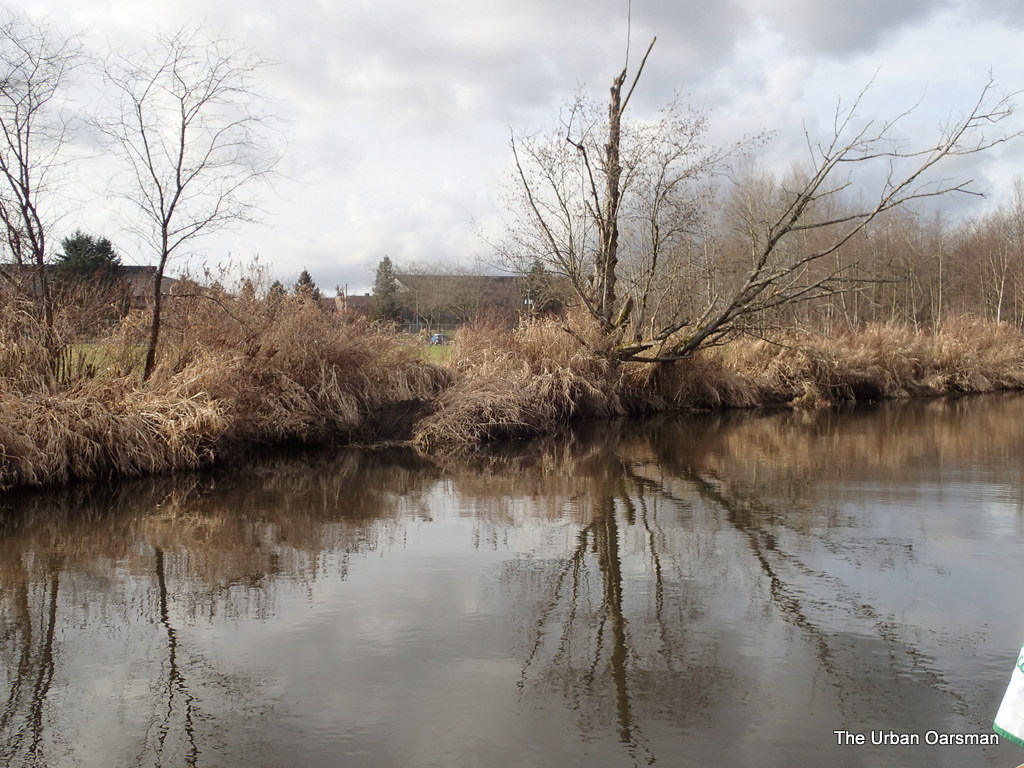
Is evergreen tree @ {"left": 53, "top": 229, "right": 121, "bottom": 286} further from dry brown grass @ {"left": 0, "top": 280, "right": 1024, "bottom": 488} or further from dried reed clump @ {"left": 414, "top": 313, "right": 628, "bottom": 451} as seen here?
dried reed clump @ {"left": 414, "top": 313, "right": 628, "bottom": 451}

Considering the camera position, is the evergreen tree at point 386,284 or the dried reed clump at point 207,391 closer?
the dried reed clump at point 207,391

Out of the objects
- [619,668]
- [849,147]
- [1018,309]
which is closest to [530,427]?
[849,147]

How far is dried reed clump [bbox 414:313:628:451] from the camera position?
1427 cm

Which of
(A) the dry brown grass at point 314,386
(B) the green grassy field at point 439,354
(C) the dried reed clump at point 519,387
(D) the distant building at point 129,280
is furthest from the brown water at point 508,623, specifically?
(B) the green grassy field at point 439,354

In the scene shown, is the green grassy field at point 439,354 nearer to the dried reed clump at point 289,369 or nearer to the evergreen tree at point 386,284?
the dried reed clump at point 289,369

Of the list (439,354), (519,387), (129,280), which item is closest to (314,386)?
(129,280)

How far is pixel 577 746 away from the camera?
12.3ft

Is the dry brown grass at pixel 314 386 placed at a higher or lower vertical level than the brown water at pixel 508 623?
higher

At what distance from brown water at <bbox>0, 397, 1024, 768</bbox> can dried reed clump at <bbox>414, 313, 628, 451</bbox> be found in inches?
162

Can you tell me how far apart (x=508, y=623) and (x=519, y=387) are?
10.5 meters

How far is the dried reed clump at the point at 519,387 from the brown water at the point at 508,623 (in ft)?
13.5

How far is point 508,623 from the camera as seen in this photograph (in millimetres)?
5273

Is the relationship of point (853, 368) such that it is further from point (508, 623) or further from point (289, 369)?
point (508, 623)

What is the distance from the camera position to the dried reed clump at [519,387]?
1427 centimetres
